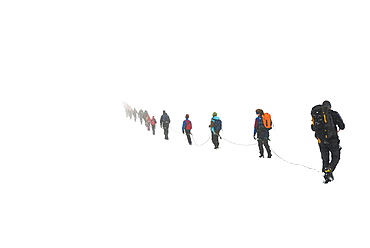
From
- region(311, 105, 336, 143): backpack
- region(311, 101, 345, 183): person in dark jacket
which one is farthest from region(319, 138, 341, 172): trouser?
region(311, 105, 336, 143): backpack

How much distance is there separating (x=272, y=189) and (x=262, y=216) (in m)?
1.37

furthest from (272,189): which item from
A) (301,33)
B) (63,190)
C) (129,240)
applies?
(301,33)

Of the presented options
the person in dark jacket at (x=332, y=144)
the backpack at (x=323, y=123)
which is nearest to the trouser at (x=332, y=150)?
the person in dark jacket at (x=332, y=144)

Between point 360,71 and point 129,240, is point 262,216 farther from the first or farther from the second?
point 360,71

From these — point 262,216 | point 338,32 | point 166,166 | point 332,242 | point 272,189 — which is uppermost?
point 338,32

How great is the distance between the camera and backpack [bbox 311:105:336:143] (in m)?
5.18

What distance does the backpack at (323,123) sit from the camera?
17.0 ft

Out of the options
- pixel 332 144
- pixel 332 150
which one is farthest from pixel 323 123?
pixel 332 150

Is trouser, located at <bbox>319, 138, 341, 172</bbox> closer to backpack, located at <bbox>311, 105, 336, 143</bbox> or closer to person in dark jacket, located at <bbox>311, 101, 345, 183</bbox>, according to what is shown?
person in dark jacket, located at <bbox>311, 101, 345, 183</bbox>

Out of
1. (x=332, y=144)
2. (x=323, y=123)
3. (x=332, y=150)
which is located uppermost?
(x=323, y=123)

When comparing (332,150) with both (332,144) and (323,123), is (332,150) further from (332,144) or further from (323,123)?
(323,123)

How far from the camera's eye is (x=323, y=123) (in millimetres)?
5246

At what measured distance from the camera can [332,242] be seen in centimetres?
335

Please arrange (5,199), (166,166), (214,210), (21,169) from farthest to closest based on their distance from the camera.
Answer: (21,169) < (166,166) < (5,199) < (214,210)
